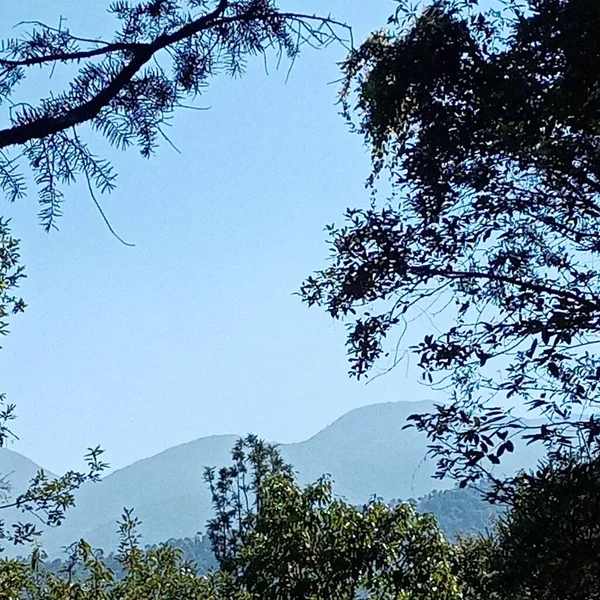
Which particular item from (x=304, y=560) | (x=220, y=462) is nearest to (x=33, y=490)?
(x=304, y=560)

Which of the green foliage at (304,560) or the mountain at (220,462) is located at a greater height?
the mountain at (220,462)

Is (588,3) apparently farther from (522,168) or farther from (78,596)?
(78,596)

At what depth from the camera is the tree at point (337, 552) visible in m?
3.94

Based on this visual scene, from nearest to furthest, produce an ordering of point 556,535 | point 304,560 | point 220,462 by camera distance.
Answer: point 556,535 < point 304,560 < point 220,462

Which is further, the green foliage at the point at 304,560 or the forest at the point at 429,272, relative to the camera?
the green foliage at the point at 304,560

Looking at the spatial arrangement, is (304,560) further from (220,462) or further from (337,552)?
(220,462)

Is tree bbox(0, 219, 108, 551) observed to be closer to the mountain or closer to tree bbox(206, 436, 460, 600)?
tree bbox(206, 436, 460, 600)

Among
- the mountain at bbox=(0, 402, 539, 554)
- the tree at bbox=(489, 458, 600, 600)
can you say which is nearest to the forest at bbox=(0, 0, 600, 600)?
the tree at bbox=(489, 458, 600, 600)

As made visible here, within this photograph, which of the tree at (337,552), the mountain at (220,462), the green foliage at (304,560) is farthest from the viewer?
the mountain at (220,462)

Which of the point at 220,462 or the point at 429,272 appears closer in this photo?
the point at 429,272

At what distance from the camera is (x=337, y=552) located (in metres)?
3.98

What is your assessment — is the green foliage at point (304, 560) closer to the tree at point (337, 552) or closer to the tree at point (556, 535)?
the tree at point (337, 552)

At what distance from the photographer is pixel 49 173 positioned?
72.9 inches

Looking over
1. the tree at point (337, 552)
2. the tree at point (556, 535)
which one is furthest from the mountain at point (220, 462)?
the tree at point (556, 535)
